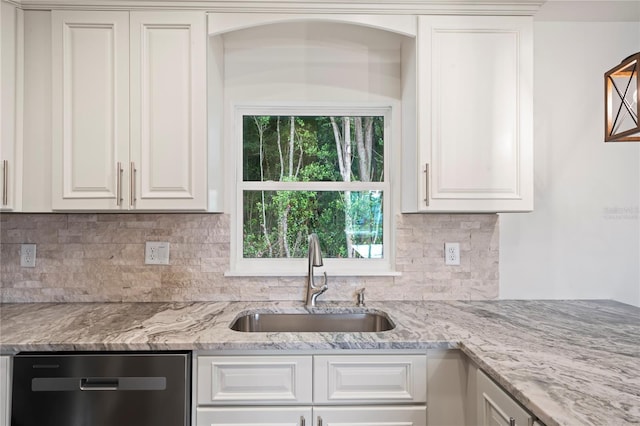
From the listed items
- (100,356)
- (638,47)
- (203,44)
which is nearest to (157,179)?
(203,44)

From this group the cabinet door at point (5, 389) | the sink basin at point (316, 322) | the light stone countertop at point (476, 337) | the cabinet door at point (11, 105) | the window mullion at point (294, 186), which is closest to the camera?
the light stone countertop at point (476, 337)

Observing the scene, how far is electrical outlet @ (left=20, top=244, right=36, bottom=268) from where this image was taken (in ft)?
6.57

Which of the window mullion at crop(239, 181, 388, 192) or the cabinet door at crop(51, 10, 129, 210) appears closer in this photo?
the cabinet door at crop(51, 10, 129, 210)

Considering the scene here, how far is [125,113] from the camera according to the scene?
1748 millimetres

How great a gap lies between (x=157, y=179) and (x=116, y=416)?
0.94 m

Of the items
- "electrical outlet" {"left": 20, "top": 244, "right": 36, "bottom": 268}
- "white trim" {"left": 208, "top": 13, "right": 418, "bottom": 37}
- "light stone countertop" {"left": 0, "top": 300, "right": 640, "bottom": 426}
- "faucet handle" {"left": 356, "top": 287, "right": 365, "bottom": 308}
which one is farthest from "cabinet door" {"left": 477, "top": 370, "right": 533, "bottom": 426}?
"electrical outlet" {"left": 20, "top": 244, "right": 36, "bottom": 268}

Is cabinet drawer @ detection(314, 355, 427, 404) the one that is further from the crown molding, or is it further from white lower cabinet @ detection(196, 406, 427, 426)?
the crown molding

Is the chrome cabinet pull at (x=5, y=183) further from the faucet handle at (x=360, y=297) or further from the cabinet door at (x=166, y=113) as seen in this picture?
the faucet handle at (x=360, y=297)

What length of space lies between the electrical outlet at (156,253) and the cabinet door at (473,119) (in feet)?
4.30

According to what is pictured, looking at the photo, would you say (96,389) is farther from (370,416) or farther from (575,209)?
(575,209)

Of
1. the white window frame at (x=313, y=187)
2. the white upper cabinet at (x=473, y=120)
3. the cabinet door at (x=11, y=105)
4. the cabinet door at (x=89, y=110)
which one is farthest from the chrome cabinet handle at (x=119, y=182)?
the white upper cabinet at (x=473, y=120)

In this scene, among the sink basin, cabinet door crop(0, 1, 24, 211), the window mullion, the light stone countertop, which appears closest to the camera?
the light stone countertop

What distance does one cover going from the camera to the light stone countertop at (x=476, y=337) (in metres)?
0.98

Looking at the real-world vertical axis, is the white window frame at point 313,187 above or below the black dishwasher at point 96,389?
above
